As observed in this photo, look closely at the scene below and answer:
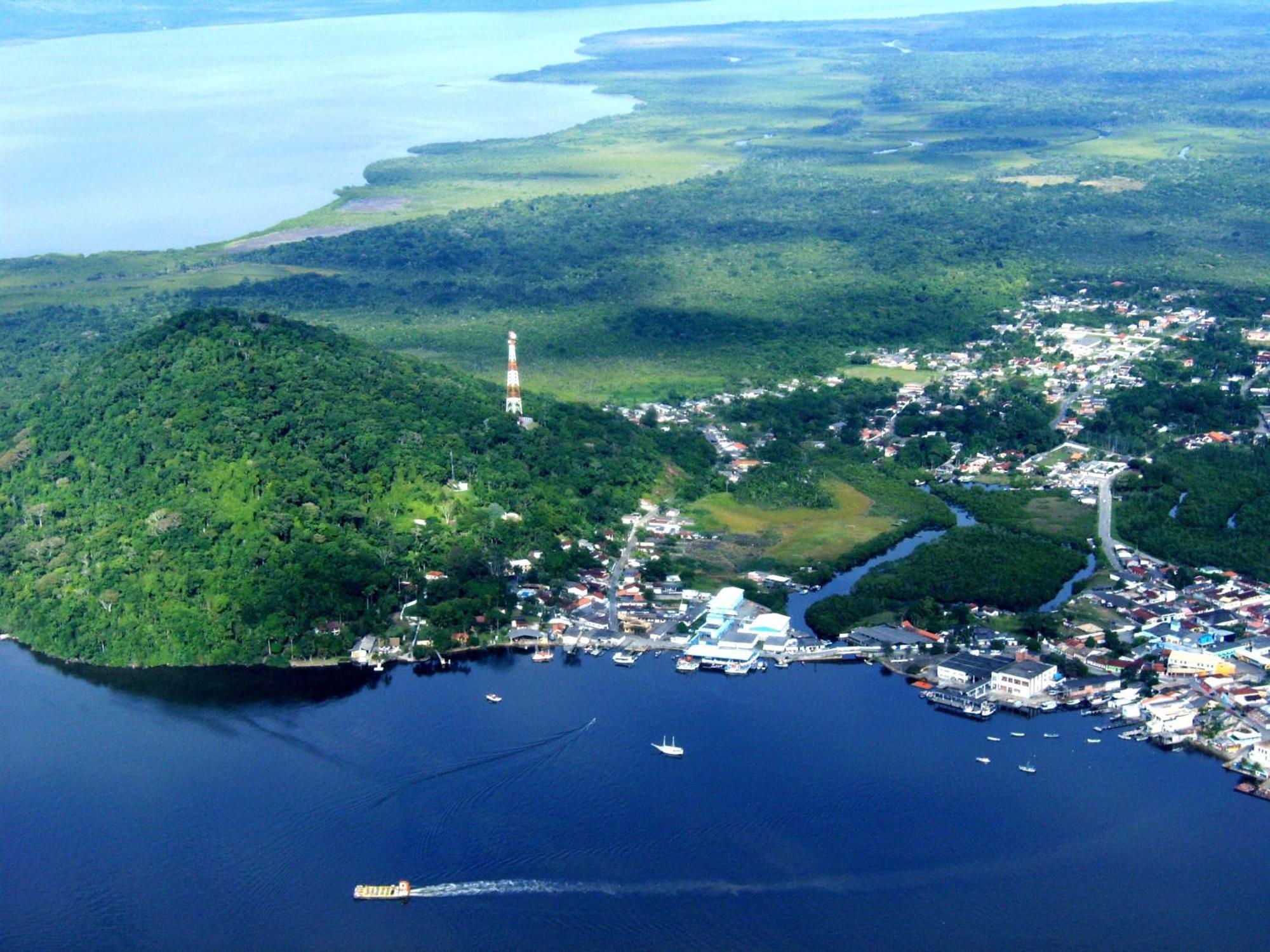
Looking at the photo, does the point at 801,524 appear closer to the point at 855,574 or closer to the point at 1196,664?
the point at 855,574

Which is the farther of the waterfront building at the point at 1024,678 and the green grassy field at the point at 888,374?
the green grassy field at the point at 888,374

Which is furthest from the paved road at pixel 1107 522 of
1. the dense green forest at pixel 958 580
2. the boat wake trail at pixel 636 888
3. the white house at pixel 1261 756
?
the boat wake trail at pixel 636 888

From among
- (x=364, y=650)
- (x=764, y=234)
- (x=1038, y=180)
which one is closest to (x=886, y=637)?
(x=364, y=650)

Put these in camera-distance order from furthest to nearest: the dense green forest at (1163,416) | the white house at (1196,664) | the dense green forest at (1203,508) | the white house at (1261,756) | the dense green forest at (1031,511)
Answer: the dense green forest at (1163,416)
the dense green forest at (1031,511)
the dense green forest at (1203,508)
the white house at (1196,664)
the white house at (1261,756)

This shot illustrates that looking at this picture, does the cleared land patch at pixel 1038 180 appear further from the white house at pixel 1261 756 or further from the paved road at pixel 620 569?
the white house at pixel 1261 756

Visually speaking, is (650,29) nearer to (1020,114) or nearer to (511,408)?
(1020,114)

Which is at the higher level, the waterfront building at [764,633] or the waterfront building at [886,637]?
the waterfront building at [764,633]

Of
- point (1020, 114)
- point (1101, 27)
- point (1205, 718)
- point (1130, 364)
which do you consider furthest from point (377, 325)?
point (1101, 27)

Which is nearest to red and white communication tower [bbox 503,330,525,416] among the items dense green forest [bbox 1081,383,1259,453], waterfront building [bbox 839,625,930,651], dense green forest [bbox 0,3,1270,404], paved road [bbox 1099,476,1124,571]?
dense green forest [bbox 0,3,1270,404]
